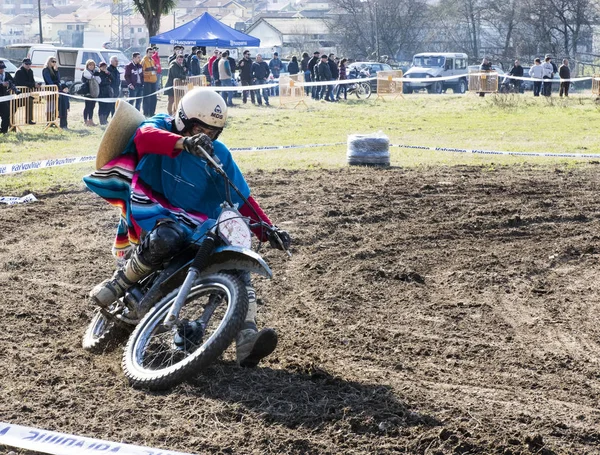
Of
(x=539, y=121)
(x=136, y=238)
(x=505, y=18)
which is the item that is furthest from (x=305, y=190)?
(x=505, y=18)

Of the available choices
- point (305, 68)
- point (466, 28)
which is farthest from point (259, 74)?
point (466, 28)

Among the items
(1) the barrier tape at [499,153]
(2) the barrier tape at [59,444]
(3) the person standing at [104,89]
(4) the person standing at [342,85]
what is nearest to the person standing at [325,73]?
(4) the person standing at [342,85]

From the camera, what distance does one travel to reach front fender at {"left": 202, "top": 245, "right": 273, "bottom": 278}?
16.1ft

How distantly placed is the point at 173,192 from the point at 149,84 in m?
20.1

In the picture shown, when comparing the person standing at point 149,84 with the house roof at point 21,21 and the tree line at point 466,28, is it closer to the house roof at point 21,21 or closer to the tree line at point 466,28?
the tree line at point 466,28

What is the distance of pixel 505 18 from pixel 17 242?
58.3m

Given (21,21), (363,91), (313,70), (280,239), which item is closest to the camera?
(280,239)

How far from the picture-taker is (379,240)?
876cm

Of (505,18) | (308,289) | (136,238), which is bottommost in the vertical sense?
(308,289)

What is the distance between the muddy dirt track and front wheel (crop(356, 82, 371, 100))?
25166 millimetres

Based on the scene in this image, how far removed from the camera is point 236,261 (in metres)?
4.98

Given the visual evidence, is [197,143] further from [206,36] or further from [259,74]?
[206,36]

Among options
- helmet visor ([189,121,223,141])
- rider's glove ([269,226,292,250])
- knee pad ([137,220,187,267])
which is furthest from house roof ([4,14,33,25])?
rider's glove ([269,226,292,250])

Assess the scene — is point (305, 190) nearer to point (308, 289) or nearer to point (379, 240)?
point (379, 240)
